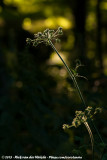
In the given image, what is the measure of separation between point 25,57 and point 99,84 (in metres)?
0.78

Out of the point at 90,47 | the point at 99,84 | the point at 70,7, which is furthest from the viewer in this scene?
the point at 90,47

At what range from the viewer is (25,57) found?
2.16m

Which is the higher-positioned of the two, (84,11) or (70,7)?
(70,7)

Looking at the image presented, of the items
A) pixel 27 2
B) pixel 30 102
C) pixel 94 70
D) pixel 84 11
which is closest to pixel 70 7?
pixel 84 11

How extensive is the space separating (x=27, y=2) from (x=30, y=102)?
3.46 meters

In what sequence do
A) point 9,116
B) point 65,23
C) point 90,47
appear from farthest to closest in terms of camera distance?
point 90,47, point 65,23, point 9,116

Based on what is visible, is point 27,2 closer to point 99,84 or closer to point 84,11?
point 84,11

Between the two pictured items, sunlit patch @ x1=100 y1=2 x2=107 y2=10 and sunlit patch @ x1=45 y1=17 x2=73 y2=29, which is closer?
sunlit patch @ x1=45 y1=17 x2=73 y2=29

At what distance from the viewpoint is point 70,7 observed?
198 inches

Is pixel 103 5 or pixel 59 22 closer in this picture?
pixel 59 22

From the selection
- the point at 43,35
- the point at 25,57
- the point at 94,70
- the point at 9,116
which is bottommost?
the point at 43,35

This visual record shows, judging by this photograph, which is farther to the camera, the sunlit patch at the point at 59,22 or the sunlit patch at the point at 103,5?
the sunlit patch at the point at 103,5

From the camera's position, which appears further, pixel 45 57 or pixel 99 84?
pixel 45 57

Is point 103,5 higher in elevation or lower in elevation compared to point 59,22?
higher
